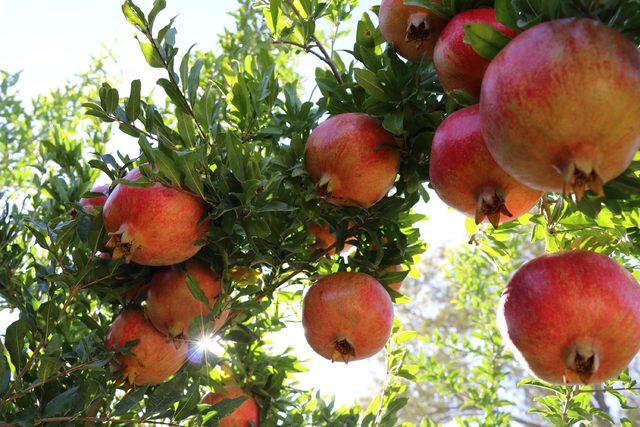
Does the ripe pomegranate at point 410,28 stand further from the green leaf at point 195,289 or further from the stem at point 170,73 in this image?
the green leaf at point 195,289

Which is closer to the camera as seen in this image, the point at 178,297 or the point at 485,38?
the point at 485,38

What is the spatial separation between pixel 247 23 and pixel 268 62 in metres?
2.53

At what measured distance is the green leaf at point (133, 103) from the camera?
1.71m

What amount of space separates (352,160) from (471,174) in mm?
397

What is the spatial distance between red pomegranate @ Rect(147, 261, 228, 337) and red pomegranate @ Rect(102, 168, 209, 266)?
14cm

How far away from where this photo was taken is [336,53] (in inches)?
85.7

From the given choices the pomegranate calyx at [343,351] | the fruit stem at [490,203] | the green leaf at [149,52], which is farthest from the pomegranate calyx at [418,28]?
the pomegranate calyx at [343,351]

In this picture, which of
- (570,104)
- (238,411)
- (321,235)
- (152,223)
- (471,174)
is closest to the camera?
(570,104)

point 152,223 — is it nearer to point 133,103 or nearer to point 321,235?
point 133,103

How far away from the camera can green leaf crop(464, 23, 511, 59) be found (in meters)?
1.12

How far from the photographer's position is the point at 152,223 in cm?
150

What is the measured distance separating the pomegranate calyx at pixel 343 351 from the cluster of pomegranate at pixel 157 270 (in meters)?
0.36

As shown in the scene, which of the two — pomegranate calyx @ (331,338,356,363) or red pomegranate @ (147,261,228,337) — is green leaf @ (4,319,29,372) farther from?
pomegranate calyx @ (331,338,356,363)

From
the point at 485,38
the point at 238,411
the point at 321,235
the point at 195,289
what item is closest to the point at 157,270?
the point at 195,289
